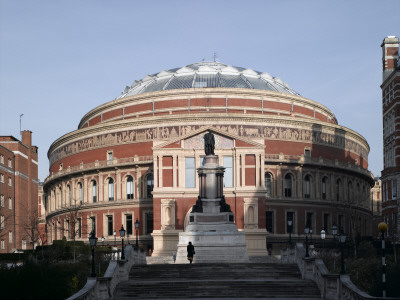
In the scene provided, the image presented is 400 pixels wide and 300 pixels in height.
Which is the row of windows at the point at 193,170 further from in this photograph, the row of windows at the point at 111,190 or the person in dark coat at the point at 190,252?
the person in dark coat at the point at 190,252

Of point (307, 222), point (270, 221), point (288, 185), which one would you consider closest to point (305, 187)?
point (288, 185)

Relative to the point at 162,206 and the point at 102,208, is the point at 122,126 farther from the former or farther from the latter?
the point at 162,206

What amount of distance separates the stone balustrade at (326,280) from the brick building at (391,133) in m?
29.2

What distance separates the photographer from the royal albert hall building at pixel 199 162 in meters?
75.5

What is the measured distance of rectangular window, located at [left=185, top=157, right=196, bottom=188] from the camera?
75625 mm

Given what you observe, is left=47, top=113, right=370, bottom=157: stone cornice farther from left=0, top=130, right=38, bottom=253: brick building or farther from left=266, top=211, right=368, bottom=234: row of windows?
left=0, top=130, right=38, bottom=253: brick building

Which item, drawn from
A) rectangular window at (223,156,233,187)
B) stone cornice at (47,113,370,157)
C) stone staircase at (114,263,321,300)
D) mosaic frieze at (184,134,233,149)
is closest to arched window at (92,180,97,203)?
stone cornice at (47,113,370,157)

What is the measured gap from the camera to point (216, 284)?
39.6m

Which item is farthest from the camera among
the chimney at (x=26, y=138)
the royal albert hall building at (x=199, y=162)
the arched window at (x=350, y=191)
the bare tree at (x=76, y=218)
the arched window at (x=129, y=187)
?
the chimney at (x=26, y=138)

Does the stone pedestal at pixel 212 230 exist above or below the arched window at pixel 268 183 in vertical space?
below

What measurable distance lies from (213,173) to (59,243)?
19.2 meters

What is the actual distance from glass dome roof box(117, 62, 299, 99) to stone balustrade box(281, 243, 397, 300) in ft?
174

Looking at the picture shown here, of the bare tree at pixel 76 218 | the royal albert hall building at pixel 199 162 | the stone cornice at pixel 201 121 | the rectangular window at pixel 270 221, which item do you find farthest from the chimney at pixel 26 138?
the rectangular window at pixel 270 221

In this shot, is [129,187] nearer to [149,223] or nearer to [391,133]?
[149,223]
